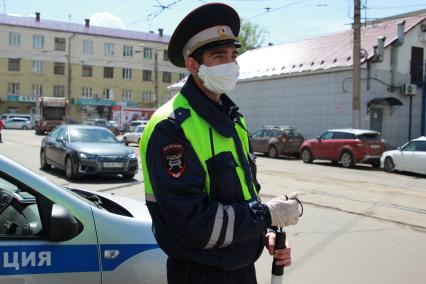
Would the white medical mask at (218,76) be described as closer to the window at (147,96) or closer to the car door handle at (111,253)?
the car door handle at (111,253)

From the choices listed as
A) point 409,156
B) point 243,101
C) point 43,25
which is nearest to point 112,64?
point 43,25

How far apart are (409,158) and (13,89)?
56.8 m

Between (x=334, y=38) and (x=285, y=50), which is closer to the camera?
(x=334, y=38)

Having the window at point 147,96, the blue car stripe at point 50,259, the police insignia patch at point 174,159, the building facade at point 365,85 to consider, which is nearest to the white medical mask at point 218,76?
the police insignia patch at point 174,159

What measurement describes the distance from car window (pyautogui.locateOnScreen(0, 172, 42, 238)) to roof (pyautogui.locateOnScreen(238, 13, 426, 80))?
A: 24.4m

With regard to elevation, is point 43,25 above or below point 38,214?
above

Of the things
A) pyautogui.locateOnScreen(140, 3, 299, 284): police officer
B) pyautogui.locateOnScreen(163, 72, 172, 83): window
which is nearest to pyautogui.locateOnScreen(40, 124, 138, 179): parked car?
pyautogui.locateOnScreen(140, 3, 299, 284): police officer

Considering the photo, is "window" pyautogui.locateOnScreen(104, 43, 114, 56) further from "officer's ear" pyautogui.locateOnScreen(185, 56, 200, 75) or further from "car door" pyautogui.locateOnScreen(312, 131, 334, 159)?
"officer's ear" pyautogui.locateOnScreen(185, 56, 200, 75)

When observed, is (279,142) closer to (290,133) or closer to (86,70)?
(290,133)

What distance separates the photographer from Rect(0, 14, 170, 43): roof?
64.4m

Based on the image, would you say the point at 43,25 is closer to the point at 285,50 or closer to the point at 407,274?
the point at 285,50

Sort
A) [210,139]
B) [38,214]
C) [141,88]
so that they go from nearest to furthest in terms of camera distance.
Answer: [210,139] < [38,214] < [141,88]

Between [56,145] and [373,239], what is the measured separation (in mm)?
9369

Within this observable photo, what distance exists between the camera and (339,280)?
204 inches
